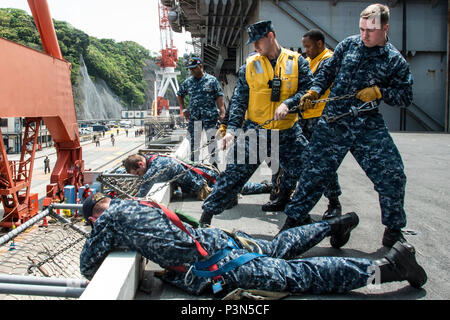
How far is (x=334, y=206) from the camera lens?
3609mm

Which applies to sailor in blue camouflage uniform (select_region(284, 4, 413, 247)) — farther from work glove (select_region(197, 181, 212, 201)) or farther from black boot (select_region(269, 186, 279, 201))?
work glove (select_region(197, 181, 212, 201))

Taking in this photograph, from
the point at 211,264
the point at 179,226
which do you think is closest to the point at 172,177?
the point at 179,226

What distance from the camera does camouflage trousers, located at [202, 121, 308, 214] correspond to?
10.6ft

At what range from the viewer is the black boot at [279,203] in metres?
4.05

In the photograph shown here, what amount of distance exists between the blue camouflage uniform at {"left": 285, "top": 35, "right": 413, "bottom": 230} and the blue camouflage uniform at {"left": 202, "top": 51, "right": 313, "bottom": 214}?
16.0 inches

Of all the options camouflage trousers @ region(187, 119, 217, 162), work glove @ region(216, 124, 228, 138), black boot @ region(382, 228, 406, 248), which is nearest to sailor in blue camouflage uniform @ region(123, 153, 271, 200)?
work glove @ region(216, 124, 228, 138)

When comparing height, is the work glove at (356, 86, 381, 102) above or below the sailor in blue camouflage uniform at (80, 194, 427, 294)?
above

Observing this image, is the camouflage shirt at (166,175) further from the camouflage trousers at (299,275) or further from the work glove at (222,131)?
the camouflage trousers at (299,275)

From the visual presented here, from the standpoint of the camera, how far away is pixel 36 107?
1152 centimetres

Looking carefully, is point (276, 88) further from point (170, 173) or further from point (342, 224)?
point (170, 173)

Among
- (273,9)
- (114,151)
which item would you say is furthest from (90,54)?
(273,9)

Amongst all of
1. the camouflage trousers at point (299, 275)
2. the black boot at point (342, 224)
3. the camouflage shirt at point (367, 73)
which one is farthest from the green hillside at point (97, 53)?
the camouflage trousers at point (299, 275)

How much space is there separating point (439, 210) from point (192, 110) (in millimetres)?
3953
